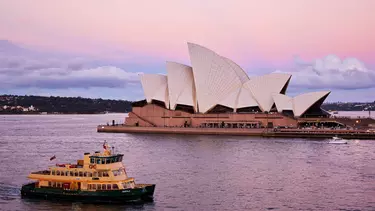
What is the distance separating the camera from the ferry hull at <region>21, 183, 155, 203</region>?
23.5 meters

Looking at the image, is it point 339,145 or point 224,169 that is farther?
point 339,145

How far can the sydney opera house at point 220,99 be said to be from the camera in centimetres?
6656

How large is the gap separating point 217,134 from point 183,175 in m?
33.8

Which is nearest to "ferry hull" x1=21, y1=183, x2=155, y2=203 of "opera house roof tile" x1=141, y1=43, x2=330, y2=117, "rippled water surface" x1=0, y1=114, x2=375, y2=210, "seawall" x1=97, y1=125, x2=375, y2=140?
"rippled water surface" x1=0, y1=114, x2=375, y2=210

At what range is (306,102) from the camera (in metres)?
66.0

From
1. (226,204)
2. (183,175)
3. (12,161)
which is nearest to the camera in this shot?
(226,204)

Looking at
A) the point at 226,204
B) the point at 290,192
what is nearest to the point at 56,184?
the point at 226,204

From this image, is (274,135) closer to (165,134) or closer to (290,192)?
(165,134)

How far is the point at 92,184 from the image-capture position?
24.0 metres

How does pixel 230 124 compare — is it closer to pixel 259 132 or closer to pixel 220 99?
pixel 220 99

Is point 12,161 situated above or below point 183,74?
below

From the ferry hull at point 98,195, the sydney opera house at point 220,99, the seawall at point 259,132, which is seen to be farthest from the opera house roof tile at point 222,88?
the ferry hull at point 98,195

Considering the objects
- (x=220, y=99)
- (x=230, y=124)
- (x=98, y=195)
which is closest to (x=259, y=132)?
(x=230, y=124)

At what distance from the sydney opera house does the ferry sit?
4359 centimetres
